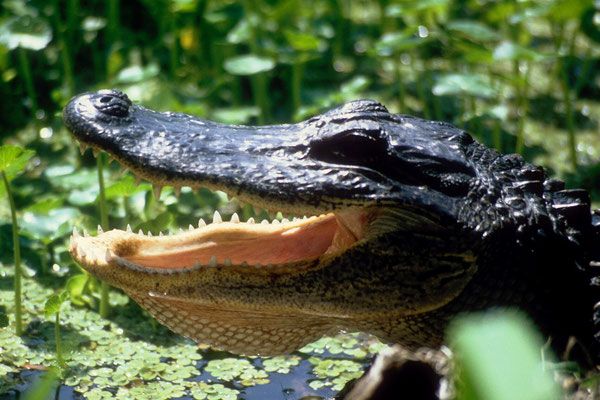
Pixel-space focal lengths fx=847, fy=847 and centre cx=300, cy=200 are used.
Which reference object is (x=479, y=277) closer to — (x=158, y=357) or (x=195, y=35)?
(x=158, y=357)

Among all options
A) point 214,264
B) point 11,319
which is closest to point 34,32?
point 11,319

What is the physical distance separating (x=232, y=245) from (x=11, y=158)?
1.05 meters

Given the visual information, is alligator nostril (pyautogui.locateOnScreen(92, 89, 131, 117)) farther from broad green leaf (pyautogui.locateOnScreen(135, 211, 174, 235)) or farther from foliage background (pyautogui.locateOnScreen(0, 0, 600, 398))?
foliage background (pyautogui.locateOnScreen(0, 0, 600, 398))

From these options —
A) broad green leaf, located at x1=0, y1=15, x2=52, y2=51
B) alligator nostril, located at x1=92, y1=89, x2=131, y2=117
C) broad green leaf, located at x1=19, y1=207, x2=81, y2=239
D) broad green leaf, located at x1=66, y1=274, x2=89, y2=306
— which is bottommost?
broad green leaf, located at x1=66, y1=274, x2=89, y2=306

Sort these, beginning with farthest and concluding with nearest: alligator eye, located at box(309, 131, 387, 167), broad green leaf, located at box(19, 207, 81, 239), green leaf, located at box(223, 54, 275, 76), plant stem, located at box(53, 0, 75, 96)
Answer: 1. plant stem, located at box(53, 0, 75, 96)
2. green leaf, located at box(223, 54, 275, 76)
3. broad green leaf, located at box(19, 207, 81, 239)
4. alligator eye, located at box(309, 131, 387, 167)

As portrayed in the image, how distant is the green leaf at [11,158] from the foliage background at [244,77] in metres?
0.50

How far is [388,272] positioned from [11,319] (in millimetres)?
2051

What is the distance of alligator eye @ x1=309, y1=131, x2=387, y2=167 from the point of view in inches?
135

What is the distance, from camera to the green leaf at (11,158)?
12.0 feet

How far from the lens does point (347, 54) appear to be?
7801mm

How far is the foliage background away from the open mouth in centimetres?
85

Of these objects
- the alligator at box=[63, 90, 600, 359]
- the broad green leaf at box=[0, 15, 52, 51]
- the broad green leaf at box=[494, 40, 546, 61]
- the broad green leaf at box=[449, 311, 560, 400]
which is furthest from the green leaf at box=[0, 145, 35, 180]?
the broad green leaf at box=[494, 40, 546, 61]

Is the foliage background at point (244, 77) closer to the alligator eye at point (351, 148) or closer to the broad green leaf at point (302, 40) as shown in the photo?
the broad green leaf at point (302, 40)

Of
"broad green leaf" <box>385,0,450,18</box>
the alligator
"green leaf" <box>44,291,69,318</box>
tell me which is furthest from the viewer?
"broad green leaf" <box>385,0,450,18</box>
